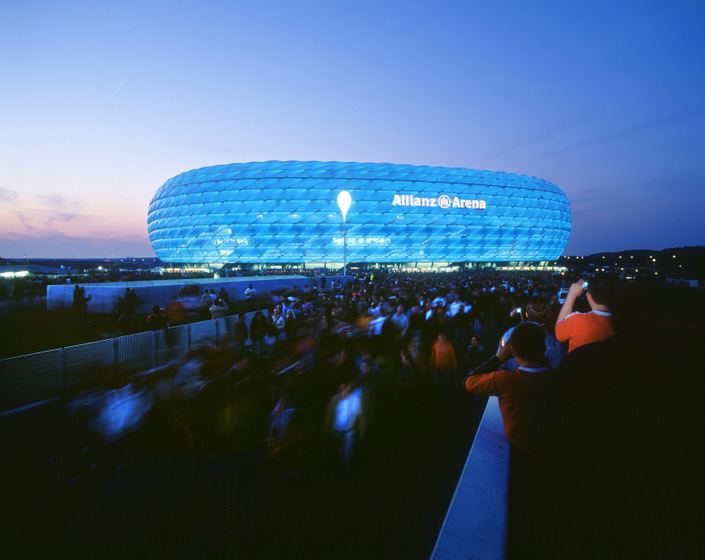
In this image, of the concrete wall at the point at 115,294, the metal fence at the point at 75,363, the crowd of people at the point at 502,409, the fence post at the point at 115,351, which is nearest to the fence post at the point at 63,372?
the metal fence at the point at 75,363

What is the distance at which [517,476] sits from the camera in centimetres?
209

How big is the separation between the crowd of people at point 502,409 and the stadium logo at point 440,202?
53.6m

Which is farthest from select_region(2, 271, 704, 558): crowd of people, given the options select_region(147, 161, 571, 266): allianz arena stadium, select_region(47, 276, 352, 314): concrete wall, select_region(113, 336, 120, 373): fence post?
select_region(147, 161, 571, 266): allianz arena stadium

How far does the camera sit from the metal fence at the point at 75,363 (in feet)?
16.1

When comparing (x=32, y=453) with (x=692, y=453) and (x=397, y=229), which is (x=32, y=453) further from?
(x=397, y=229)

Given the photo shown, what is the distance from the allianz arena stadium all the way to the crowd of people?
163ft

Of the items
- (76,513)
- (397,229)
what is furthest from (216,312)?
(397,229)

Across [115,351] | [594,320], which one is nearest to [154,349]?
[115,351]

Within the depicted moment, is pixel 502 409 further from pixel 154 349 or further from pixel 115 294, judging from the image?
pixel 115 294

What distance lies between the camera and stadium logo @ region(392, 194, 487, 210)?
193 feet

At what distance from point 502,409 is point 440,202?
61159 millimetres

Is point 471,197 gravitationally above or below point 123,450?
above

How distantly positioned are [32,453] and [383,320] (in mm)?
4451

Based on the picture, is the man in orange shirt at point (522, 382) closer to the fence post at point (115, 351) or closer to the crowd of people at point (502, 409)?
the crowd of people at point (502, 409)
